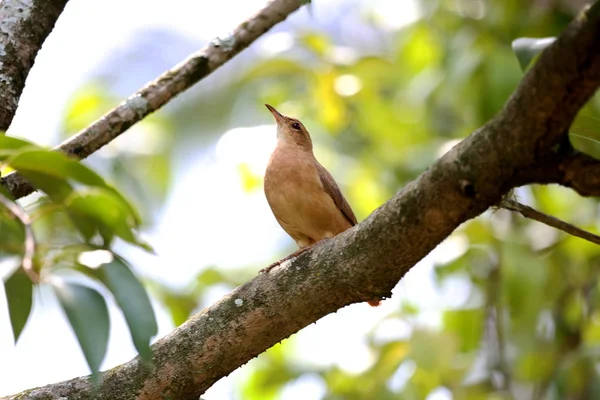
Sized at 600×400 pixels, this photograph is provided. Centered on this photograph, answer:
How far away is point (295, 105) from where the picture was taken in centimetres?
673

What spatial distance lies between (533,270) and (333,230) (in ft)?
5.09

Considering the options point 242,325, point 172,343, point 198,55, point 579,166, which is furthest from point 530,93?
point 198,55

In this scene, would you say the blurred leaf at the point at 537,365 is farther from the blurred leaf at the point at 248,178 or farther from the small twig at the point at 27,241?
the small twig at the point at 27,241

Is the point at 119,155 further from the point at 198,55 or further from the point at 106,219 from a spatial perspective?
the point at 106,219

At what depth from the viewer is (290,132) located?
5.73 metres

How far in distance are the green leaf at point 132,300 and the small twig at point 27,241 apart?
0.42ft

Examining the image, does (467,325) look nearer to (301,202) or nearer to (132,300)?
(301,202)

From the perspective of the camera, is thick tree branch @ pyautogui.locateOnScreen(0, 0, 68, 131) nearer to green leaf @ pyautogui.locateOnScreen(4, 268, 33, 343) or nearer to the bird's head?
green leaf @ pyautogui.locateOnScreen(4, 268, 33, 343)

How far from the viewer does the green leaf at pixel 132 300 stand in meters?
1.95

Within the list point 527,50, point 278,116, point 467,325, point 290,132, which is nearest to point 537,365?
point 467,325

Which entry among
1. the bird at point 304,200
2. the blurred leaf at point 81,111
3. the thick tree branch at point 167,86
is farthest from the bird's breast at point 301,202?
the blurred leaf at point 81,111

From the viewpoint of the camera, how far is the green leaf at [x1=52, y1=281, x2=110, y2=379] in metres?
1.83

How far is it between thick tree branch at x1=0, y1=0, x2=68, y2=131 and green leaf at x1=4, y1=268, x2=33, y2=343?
5.27 ft

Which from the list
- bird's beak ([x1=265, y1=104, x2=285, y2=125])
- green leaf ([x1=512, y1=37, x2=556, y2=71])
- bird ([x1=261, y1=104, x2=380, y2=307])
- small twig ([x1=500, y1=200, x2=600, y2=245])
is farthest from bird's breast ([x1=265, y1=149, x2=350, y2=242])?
green leaf ([x1=512, y1=37, x2=556, y2=71])
